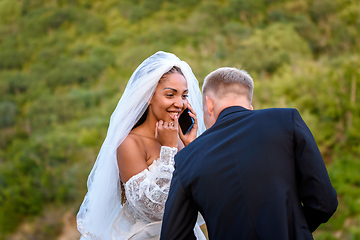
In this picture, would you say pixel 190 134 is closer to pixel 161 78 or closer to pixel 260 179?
pixel 161 78

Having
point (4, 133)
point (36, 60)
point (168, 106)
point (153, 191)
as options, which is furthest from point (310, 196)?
point (36, 60)

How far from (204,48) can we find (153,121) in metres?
34.5

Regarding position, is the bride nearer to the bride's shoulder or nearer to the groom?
the bride's shoulder

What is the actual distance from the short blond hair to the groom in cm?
25

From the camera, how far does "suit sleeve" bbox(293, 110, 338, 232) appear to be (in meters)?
1.66

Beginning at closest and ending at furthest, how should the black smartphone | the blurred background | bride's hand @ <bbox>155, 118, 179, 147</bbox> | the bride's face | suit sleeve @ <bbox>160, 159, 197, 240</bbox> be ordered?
1. suit sleeve @ <bbox>160, 159, 197, 240</bbox>
2. bride's hand @ <bbox>155, 118, 179, 147</bbox>
3. the bride's face
4. the black smartphone
5. the blurred background

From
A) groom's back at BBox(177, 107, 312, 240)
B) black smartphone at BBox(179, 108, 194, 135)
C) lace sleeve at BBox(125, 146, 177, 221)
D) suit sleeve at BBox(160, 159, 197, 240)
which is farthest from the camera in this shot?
black smartphone at BBox(179, 108, 194, 135)

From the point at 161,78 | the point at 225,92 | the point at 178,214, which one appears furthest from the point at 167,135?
the point at 178,214

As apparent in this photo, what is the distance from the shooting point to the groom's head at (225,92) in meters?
1.96

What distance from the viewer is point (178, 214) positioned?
1.78 m

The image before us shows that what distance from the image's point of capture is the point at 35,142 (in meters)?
28.1

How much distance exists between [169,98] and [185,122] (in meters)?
0.28

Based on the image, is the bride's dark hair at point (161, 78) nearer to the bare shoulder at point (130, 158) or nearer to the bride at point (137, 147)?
the bride at point (137, 147)

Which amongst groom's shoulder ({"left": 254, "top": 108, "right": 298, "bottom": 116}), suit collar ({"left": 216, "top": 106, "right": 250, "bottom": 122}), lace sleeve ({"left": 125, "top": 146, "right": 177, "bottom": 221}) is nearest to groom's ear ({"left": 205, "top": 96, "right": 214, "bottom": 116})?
suit collar ({"left": 216, "top": 106, "right": 250, "bottom": 122})
